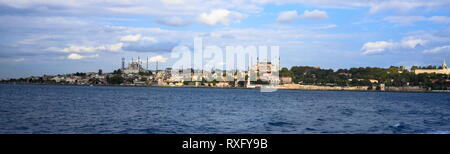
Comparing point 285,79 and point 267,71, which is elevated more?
point 267,71

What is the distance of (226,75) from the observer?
613ft

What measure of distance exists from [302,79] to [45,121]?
167 m

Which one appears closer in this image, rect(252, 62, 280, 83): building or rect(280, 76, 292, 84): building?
rect(252, 62, 280, 83): building

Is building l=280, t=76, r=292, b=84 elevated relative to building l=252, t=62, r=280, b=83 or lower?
lower

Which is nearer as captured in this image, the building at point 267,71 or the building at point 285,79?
the building at point 267,71

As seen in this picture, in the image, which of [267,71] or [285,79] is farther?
[285,79]

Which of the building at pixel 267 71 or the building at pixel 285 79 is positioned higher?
the building at pixel 267 71
